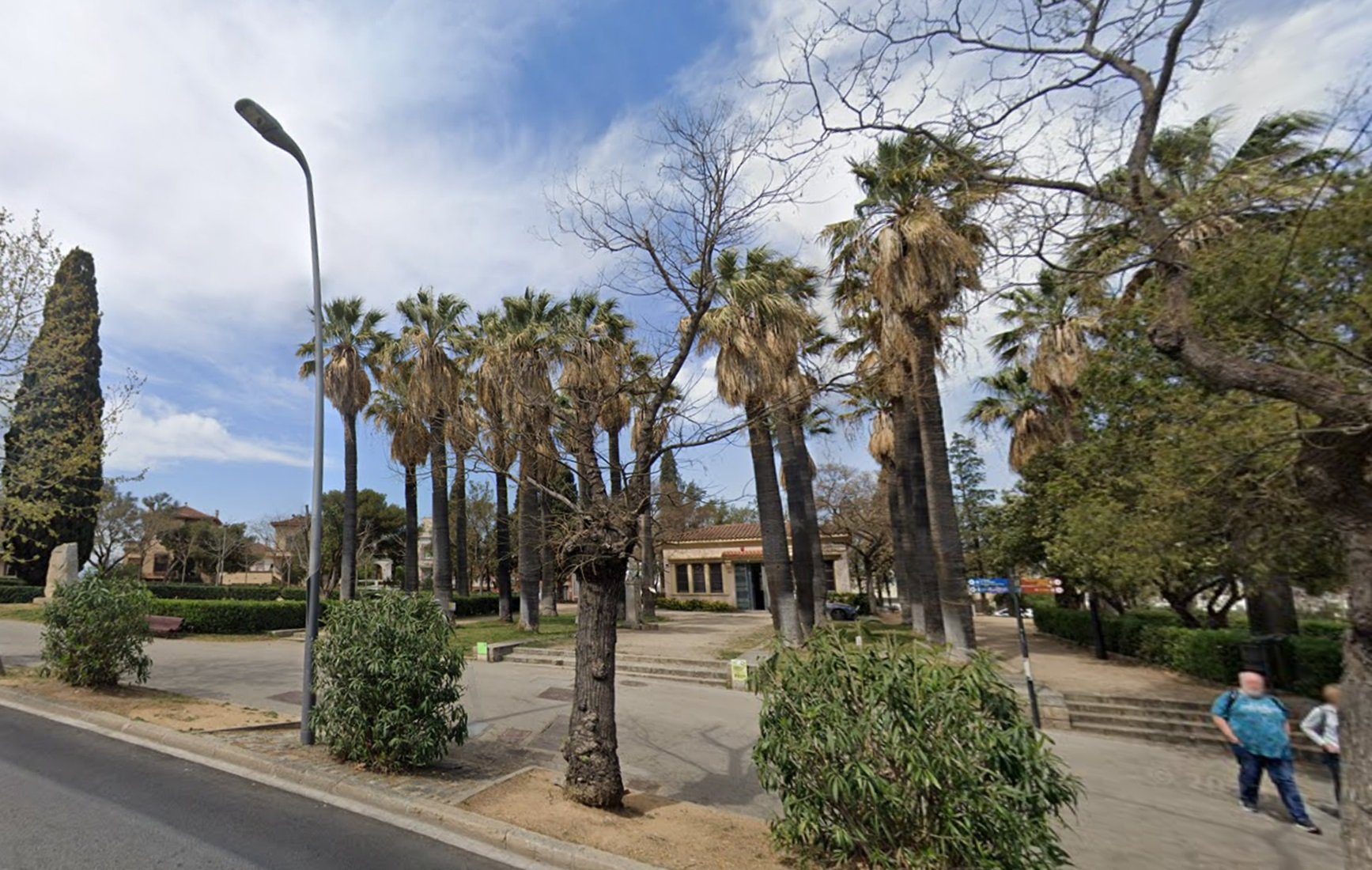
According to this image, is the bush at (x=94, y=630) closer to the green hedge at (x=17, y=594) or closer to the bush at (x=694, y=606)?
the green hedge at (x=17, y=594)

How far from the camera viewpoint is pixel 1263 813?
794cm

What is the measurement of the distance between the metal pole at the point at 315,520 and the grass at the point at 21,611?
20.0 m

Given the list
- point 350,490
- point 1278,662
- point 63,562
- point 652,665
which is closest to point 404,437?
point 350,490

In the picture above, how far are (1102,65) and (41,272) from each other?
58.7 ft

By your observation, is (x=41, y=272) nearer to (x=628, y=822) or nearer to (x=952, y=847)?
(x=628, y=822)

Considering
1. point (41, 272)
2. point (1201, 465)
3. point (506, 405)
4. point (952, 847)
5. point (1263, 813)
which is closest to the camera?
point (952, 847)

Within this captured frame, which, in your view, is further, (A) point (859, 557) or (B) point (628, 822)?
(A) point (859, 557)

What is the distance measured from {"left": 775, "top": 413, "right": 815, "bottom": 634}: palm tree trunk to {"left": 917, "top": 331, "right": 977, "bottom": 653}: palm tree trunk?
4099mm

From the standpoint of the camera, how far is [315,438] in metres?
8.84

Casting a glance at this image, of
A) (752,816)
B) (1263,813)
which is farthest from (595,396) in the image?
(1263,813)

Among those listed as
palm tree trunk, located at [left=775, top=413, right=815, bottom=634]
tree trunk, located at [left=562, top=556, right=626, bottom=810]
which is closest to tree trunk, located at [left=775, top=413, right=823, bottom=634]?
palm tree trunk, located at [left=775, top=413, right=815, bottom=634]

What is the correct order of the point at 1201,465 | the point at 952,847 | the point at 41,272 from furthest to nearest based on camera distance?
the point at 41,272
the point at 1201,465
the point at 952,847

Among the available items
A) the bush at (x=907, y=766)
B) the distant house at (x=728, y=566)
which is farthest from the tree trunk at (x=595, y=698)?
the distant house at (x=728, y=566)

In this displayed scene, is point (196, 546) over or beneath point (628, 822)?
over
